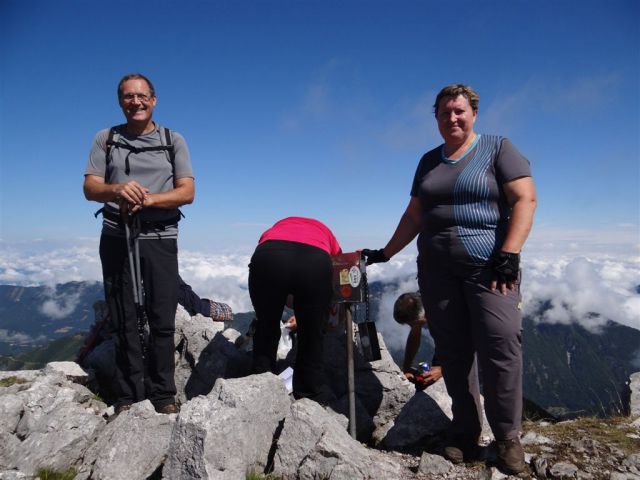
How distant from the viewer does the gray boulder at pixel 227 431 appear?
3.48 meters

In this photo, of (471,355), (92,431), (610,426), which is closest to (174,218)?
(92,431)

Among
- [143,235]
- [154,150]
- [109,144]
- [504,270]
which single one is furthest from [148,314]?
[504,270]

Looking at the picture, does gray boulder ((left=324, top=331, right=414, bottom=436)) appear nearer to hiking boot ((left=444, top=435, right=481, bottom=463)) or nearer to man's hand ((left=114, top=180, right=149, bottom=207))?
hiking boot ((left=444, top=435, right=481, bottom=463))

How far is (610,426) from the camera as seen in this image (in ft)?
19.5

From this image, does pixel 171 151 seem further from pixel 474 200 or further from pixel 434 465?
pixel 434 465

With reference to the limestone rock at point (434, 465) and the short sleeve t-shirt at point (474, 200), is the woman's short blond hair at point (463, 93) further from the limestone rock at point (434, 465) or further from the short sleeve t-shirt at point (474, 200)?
the limestone rock at point (434, 465)

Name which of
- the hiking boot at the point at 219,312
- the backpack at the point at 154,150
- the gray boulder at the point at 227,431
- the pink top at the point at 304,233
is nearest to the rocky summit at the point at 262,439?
the gray boulder at the point at 227,431

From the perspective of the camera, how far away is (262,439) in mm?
4230

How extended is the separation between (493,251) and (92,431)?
4876mm

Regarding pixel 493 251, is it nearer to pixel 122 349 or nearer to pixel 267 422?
pixel 267 422

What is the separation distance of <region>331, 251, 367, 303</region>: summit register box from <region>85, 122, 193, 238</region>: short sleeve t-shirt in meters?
2.33

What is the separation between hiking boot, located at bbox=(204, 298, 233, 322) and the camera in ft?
33.9

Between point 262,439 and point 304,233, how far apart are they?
2.44 meters

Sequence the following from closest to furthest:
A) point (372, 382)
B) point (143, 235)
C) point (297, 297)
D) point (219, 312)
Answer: point (297, 297) → point (143, 235) → point (372, 382) → point (219, 312)
